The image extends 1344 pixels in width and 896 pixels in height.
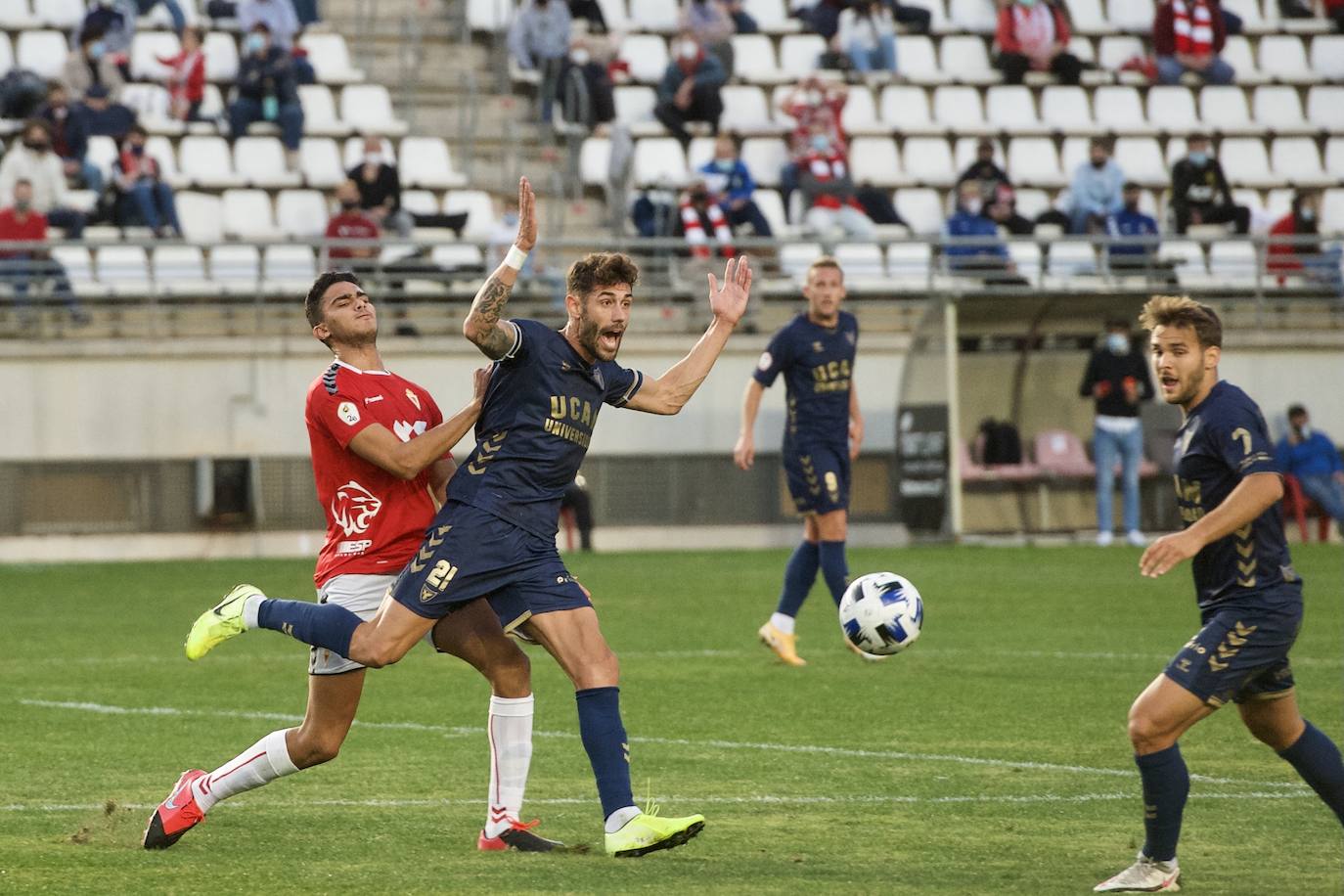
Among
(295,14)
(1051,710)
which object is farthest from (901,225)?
(1051,710)

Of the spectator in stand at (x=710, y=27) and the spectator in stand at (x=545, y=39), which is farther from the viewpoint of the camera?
the spectator in stand at (x=710, y=27)

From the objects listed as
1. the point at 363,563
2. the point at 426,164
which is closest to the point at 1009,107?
the point at 426,164

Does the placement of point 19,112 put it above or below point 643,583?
above

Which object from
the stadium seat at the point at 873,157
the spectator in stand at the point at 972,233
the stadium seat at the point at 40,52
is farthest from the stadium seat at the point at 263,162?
the spectator in stand at the point at 972,233

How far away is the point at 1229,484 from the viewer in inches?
246

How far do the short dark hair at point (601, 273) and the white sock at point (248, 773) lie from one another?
1896 millimetres

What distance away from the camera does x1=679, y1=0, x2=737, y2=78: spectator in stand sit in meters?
26.7

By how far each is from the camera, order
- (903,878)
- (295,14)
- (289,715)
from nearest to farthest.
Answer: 1. (903,878)
2. (289,715)
3. (295,14)

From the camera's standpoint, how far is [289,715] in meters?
10.3

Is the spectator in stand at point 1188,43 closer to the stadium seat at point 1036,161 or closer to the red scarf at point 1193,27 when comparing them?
the red scarf at point 1193,27

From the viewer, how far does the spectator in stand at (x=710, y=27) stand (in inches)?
1052

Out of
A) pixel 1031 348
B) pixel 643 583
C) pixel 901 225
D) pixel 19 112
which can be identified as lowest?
pixel 643 583

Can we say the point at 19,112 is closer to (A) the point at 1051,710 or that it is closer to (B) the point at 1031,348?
(B) the point at 1031,348

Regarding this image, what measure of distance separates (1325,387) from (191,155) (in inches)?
552
